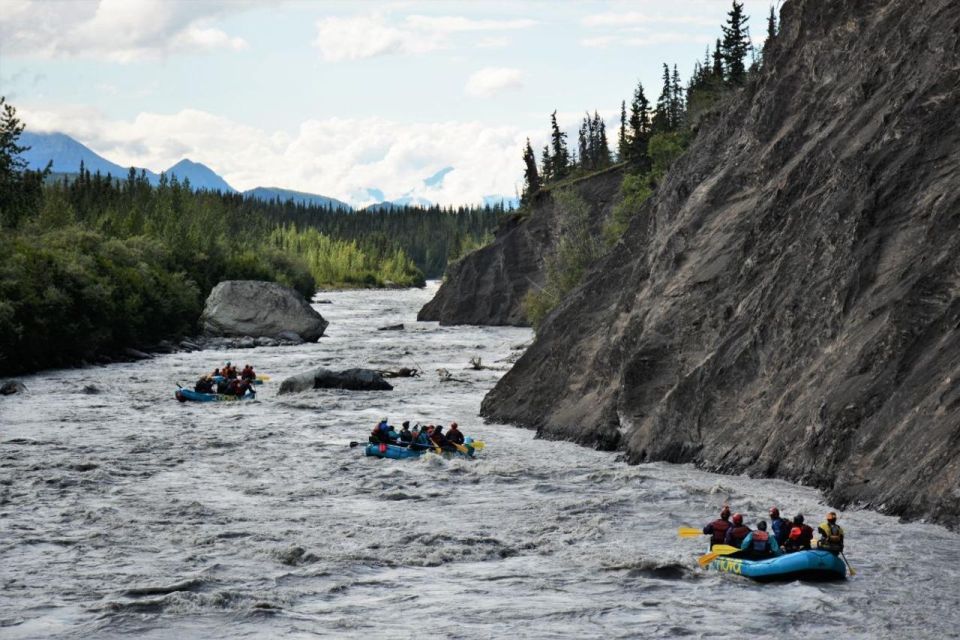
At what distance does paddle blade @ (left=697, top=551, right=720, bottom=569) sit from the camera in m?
21.7

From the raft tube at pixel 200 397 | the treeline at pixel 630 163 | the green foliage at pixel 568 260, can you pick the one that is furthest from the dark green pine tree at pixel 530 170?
the raft tube at pixel 200 397

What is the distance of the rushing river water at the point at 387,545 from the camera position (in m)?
18.5

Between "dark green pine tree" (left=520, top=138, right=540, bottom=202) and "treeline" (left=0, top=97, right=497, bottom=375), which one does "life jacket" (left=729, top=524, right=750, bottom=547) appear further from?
"dark green pine tree" (left=520, top=138, right=540, bottom=202)

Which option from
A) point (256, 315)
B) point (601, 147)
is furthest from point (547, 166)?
point (256, 315)

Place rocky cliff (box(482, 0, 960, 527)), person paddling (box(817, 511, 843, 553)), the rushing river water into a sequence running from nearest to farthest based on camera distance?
the rushing river water
person paddling (box(817, 511, 843, 553))
rocky cliff (box(482, 0, 960, 527))

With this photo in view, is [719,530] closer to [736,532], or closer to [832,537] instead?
[736,532]

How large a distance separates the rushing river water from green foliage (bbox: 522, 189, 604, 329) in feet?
116

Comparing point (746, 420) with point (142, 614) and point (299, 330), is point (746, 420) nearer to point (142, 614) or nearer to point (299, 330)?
point (142, 614)

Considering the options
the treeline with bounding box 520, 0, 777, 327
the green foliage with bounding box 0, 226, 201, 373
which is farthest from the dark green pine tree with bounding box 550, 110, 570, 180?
the green foliage with bounding box 0, 226, 201, 373

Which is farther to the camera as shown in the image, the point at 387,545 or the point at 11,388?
the point at 11,388

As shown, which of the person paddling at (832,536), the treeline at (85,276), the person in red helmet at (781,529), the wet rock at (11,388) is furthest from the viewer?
the treeline at (85,276)

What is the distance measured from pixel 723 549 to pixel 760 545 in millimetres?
750

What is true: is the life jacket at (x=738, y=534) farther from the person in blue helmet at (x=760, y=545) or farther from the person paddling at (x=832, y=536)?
the person paddling at (x=832, y=536)

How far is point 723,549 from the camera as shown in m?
21.7
